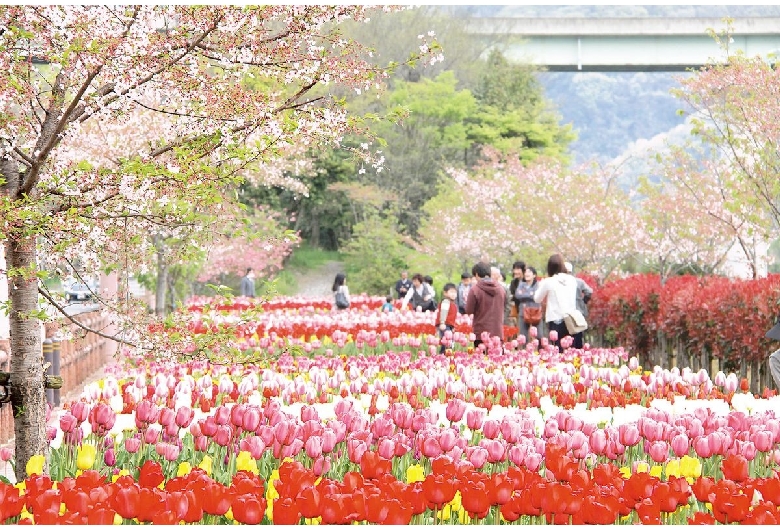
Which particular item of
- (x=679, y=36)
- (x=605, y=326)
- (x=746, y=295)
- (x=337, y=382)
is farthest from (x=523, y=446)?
(x=679, y=36)

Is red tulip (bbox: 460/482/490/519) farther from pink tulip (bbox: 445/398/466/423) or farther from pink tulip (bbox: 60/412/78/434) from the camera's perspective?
pink tulip (bbox: 60/412/78/434)

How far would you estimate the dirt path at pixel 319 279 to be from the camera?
53.5 m

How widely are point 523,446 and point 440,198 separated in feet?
117

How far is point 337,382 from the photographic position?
28.5 feet

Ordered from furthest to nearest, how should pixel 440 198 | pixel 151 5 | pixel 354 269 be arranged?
pixel 354 269 → pixel 440 198 → pixel 151 5

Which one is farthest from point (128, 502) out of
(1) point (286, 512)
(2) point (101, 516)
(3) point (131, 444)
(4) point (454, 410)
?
(4) point (454, 410)

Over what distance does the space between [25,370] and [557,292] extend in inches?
348

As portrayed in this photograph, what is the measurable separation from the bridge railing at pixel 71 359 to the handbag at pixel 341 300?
15.5 feet

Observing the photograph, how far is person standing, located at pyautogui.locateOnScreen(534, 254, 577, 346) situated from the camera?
13.7 metres

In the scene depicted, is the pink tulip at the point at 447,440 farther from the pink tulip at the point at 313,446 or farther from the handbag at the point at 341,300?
the handbag at the point at 341,300

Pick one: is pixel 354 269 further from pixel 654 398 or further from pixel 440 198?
pixel 654 398

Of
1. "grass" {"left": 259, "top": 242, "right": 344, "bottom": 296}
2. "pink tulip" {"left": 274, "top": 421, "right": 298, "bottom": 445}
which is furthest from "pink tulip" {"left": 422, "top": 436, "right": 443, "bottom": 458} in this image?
"grass" {"left": 259, "top": 242, "right": 344, "bottom": 296}

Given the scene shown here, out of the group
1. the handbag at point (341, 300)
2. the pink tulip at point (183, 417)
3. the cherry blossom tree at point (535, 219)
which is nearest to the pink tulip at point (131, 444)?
the pink tulip at point (183, 417)

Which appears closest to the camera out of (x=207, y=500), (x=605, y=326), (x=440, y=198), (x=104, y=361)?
(x=207, y=500)
